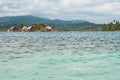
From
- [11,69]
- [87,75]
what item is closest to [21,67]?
[11,69]

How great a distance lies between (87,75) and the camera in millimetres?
20797

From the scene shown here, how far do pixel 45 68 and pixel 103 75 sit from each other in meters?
5.50

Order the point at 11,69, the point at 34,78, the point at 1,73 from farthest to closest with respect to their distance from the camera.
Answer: the point at 11,69 < the point at 1,73 < the point at 34,78

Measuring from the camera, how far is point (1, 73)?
21.7 m

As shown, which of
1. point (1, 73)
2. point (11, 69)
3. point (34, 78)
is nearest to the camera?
point (34, 78)

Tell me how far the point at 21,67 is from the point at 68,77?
18.9ft

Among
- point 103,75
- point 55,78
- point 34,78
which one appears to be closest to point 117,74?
point 103,75

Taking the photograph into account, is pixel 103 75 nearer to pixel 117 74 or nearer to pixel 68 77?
pixel 117 74

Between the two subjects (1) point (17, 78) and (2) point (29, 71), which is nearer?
(1) point (17, 78)

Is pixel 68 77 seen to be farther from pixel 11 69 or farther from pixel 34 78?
pixel 11 69

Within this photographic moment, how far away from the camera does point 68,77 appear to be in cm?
2006

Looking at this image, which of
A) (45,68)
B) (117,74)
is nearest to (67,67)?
(45,68)

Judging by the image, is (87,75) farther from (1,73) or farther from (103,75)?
(1,73)

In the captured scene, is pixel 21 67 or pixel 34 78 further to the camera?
pixel 21 67
